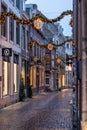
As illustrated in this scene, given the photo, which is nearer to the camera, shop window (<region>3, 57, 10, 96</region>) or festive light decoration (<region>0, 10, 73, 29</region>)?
festive light decoration (<region>0, 10, 73, 29</region>)

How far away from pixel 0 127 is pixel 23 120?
10.0ft

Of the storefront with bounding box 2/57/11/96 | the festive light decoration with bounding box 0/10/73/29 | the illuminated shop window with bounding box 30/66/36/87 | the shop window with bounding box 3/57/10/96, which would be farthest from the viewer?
the illuminated shop window with bounding box 30/66/36/87

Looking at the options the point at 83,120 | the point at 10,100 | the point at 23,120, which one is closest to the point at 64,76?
the point at 10,100

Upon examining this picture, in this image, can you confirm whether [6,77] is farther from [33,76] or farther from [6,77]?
[33,76]

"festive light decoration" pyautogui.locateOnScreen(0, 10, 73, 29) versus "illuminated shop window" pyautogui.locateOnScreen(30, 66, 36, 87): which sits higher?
"festive light decoration" pyautogui.locateOnScreen(0, 10, 73, 29)

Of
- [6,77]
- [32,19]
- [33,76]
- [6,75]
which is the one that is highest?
[32,19]

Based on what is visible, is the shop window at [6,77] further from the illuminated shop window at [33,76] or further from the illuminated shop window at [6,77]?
the illuminated shop window at [33,76]

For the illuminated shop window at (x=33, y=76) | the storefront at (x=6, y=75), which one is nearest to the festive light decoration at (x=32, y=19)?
the storefront at (x=6, y=75)

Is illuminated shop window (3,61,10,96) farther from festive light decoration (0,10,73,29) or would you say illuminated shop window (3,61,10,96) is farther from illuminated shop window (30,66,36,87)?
illuminated shop window (30,66,36,87)

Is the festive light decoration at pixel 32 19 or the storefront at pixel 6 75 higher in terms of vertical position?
the festive light decoration at pixel 32 19

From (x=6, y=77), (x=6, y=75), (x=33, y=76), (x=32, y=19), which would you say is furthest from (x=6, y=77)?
(x=33, y=76)

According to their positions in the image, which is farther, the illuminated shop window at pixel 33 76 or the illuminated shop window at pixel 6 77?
the illuminated shop window at pixel 33 76

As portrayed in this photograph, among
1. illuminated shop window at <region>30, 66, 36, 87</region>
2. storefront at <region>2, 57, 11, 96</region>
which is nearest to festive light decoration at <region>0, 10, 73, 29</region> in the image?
storefront at <region>2, 57, 11, 96</region>

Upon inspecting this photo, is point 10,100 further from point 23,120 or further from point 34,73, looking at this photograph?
point 34,73
